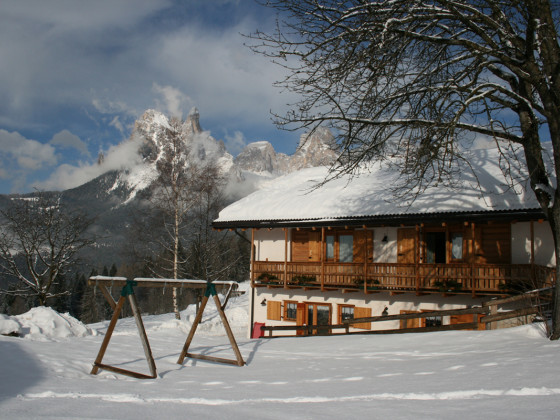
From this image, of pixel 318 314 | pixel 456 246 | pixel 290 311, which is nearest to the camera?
pixel 456 246

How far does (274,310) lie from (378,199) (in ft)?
22.7

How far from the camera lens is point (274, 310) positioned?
20.7 m

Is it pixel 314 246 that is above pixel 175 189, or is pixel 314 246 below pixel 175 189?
below

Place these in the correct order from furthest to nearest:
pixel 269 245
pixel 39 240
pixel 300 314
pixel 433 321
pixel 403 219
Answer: pixel 39 240
pixel 269 245
pixel 300 314
pixel 433 321
pixel 403 219

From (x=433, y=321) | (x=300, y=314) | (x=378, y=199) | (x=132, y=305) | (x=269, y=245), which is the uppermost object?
(x=378, y=199)

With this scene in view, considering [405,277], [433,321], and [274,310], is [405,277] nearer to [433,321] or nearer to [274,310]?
[433,321]

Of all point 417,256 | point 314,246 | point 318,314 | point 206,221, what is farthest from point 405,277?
point 206,221

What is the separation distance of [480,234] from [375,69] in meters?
9.76

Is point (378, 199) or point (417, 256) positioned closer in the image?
point (417, 256)

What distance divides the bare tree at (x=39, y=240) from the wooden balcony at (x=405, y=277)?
963 cm

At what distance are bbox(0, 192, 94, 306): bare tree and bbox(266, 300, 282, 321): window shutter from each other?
9.47 metres

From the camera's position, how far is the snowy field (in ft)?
14.0

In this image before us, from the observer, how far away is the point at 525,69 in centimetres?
853

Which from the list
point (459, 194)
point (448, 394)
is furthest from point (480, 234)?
point (448, 394)
